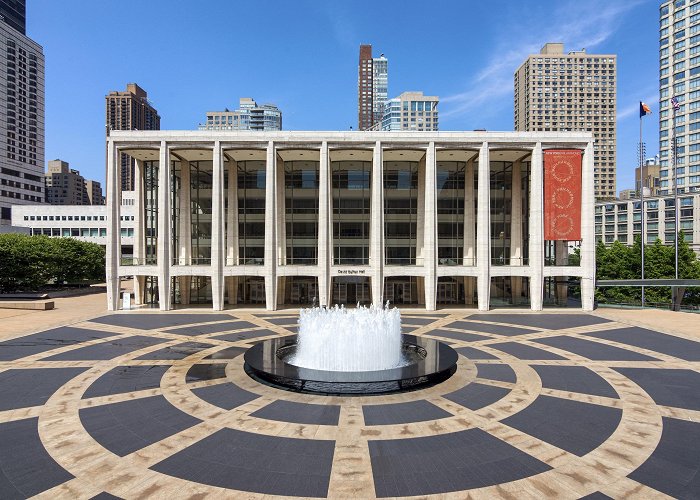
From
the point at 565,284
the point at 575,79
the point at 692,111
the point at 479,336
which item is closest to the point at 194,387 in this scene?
the point at 479,336

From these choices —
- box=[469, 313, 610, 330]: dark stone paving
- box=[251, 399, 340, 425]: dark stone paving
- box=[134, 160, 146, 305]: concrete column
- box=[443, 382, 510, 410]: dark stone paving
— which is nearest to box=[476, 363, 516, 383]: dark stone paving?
box=[443, 382, 510, 410]: dark stone paving

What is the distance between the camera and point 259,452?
10055mm

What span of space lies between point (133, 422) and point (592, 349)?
24.2 m

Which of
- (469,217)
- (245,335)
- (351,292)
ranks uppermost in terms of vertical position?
(469,217)

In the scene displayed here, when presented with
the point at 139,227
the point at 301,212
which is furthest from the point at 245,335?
the point at 139,227

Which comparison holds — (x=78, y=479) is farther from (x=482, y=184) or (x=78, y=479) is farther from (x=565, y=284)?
(x=565, y=284)

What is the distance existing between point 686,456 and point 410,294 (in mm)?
33185

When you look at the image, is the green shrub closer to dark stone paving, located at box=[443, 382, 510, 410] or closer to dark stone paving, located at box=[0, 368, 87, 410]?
dark stone paving, located at box=[0, 368, 87, 410]

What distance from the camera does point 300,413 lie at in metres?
12.7

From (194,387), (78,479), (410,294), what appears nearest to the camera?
(78,479)

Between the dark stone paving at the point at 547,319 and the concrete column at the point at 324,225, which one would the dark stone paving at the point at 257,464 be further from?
the concrete column at the point at 324,225

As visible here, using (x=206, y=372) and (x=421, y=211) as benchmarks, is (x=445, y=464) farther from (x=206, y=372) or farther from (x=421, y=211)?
(x=421, y=211)

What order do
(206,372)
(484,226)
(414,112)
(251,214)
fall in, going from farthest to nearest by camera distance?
(414,112), (251,214), (484,226), (206,372)

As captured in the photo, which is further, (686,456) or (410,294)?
(410,294)
